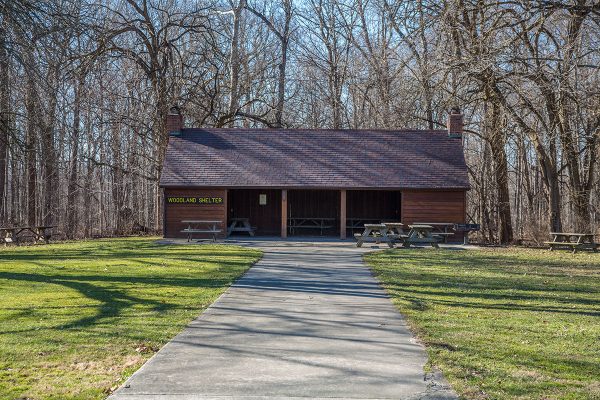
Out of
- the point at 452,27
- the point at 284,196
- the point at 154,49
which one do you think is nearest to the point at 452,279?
the point at 452,27

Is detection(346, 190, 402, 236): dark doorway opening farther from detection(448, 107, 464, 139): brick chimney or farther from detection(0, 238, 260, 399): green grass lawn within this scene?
detection(0, 238, 260, 399): green grass lawn

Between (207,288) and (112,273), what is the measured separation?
2.96 metres

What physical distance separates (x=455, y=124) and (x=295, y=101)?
15116mm

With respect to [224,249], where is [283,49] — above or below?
above

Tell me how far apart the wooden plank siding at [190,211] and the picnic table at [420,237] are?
24.4 feet

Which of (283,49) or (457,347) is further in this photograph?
(283,49)

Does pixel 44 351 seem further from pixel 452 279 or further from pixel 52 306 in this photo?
pixel 452 279

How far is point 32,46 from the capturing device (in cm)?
1158

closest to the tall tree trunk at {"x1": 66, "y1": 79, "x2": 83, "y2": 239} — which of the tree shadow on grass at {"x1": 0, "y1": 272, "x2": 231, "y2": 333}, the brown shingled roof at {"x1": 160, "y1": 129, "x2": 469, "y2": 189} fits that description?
the brown shingled roof at {"x1": 160, "y1": 129, "x2": 469, "y2": 189}

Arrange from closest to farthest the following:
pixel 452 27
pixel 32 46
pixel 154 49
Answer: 1. pixel 32 46
2. pixel 452 27
3. pixel 154 49

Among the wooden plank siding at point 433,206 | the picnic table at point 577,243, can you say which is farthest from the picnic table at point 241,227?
the picnic table at point 577,243

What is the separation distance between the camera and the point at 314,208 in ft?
91.2

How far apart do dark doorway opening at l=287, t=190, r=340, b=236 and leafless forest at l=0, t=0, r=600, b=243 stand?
4906 mm

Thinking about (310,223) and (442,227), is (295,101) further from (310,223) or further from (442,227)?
(442,227)
